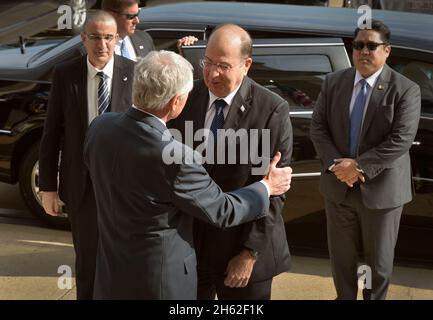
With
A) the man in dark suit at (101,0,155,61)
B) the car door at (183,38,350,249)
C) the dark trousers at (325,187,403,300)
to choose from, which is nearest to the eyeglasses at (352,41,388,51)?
the dark trousers at (325,187,403,300)

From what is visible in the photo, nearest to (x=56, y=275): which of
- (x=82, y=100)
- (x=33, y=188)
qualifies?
(x=33, y=188)

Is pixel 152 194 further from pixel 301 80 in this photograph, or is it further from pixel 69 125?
pixel 301 80

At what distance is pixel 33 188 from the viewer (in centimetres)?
648

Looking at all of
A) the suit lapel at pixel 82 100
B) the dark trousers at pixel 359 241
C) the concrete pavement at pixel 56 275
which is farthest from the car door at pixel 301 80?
the suit lapel at pixel 82 100

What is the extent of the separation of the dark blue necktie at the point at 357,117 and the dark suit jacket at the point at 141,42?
1.56 meters

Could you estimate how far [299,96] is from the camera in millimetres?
5906

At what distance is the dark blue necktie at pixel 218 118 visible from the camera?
3.80m

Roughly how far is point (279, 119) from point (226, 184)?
37 centimetres

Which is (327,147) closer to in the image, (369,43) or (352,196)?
(352,196)

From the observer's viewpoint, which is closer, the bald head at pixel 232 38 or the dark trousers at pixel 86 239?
the bald head at pixel 232 38

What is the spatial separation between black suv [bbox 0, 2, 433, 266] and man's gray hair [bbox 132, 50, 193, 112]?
7.09 feet

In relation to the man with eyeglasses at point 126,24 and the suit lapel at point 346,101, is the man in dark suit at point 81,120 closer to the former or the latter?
the man with eyeglasses at point 126,24
